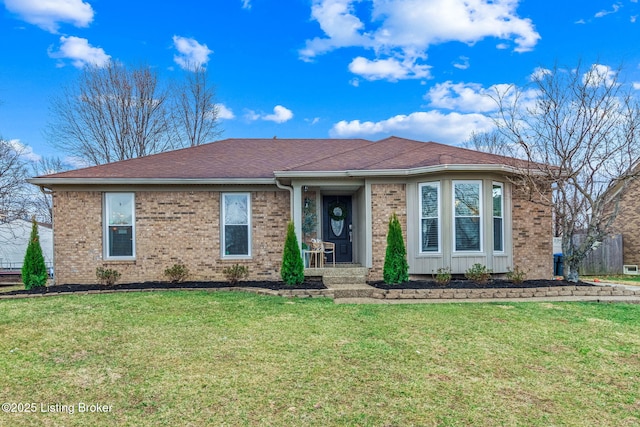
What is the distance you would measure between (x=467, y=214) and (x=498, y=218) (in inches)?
36.1

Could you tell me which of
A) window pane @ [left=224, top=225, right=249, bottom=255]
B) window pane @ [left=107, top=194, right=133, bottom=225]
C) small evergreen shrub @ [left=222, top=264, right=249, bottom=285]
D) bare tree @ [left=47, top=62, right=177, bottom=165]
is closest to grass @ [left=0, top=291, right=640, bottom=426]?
small evergreen shrub @ [left=222, top=264, right=249, bottom=285]

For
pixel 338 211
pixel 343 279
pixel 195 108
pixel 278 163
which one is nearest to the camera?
pixel 343 279

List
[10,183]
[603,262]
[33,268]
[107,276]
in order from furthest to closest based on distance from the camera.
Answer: [10,183], [603,262], [107,276], [33,268]

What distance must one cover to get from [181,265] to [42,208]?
713 inches

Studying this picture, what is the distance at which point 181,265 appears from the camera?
10.4m

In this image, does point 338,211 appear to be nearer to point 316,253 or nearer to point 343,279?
point 316,253

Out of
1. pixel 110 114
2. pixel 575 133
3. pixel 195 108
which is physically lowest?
pixel 575 133

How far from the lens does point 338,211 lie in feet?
39.0

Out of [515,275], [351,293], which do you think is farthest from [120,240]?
[515,275]

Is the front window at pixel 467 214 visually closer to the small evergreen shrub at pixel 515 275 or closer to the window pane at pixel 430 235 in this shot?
the window pane at pixel 430 235

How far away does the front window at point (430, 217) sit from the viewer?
9.59 meters

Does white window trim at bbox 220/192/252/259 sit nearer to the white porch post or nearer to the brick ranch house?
the brick ranch house

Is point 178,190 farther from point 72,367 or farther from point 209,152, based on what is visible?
point 72,367

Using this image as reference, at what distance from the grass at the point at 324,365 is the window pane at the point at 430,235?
2670 mm
